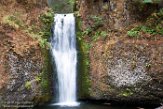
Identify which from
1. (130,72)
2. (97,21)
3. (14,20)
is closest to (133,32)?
(130,72)

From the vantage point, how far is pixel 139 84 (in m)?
13.5

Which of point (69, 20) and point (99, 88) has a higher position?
point (69, 20)

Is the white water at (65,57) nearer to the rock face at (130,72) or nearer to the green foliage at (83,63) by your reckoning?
the green foliage at (83,63)

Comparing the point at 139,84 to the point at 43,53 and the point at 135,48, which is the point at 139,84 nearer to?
the point at 135,48

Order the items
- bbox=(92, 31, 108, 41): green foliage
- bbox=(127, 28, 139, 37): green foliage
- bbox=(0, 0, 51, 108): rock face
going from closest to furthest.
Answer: bbox=(0, 0, 51, 108): rock face → bbox=(127, 28, 139, 37): green foliage → bbox=(92, 31, 108, 41): green foliage

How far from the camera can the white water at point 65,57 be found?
1468 cm

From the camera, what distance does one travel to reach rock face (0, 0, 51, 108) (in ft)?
42.7

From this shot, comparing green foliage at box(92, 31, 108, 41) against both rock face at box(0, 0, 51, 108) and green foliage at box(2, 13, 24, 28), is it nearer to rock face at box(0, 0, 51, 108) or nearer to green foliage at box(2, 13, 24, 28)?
rock face at box(0, 0, 51, 108)

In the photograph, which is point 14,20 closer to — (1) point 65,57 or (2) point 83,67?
(1) point 65,57

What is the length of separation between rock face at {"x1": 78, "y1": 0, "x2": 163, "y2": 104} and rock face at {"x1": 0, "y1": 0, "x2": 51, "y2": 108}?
2.31 m

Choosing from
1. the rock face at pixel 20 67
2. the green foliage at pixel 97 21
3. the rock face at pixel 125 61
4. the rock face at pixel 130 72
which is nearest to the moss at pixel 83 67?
the rock face at pixel 125 61

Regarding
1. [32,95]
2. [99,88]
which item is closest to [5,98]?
[32,95]

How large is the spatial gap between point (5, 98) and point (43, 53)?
8.59 feet

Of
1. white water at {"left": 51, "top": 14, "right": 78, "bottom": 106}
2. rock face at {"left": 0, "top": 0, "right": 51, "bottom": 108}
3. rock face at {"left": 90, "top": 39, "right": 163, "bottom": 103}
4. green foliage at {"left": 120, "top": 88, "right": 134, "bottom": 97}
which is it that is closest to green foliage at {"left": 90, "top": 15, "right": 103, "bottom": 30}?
white water at {"left": 51, "top": 14, "right": 78, "bottom": 106}
